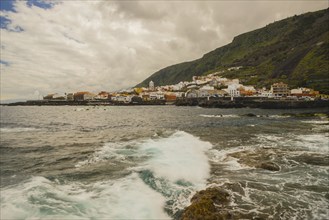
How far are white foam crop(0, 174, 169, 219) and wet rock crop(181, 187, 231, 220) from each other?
153 centimetres

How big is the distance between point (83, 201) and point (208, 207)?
6449mm

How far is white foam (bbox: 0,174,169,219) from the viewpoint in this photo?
11.6 m

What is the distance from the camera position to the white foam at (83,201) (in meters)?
11.6

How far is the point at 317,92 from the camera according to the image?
113688 mm

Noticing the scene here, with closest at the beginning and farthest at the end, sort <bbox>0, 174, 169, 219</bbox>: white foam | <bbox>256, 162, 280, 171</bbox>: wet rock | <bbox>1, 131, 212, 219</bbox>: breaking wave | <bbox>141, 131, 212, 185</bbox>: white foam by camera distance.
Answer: <bbox>0, 174, 169, 219</bbox>: white foam → <bbox>1, 131, 212, 219</bbox>: breaking wave → <bbox>141, 131, 212, 185</bbox>: white foam → <bbox>256, 162, 280, 171</bbox>: wet rock

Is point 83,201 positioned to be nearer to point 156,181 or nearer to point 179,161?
point 156,181

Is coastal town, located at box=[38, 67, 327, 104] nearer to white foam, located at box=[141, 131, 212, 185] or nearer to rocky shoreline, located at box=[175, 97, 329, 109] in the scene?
rocky shoreline, located at box=[175, 97, 329, 109]

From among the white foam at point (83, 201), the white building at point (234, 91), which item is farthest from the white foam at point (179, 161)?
the white building at point (234, 91)

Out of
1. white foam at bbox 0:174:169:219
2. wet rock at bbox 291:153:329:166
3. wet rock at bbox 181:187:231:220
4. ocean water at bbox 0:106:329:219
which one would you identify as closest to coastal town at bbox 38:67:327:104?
wet rock at bbox 291:153:329:166

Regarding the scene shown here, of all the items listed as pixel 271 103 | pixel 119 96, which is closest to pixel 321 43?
pixel 271 103

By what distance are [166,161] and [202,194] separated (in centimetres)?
816

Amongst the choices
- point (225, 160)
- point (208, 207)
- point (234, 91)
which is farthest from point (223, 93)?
point (208, 207)

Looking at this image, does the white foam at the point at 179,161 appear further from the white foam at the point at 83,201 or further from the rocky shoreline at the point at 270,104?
the rocky shoreline at the point at 270,104

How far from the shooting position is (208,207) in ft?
34.1
